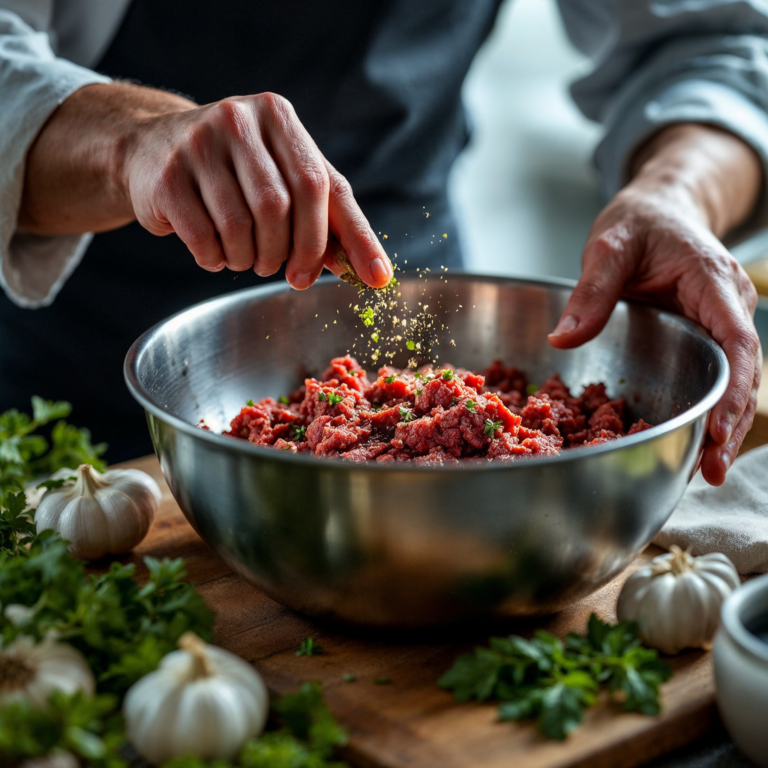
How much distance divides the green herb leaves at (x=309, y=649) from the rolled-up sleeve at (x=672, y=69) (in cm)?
185

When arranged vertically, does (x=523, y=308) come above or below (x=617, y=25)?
below

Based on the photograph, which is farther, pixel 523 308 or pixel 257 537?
Answer: pixel 523 308

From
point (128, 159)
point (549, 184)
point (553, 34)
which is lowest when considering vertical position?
point (549, 184)

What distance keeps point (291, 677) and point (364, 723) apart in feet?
0.57

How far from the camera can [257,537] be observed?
55.1 inches

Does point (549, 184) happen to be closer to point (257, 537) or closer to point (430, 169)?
point (430, 169)

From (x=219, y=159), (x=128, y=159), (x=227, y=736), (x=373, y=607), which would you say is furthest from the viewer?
(x=128, y=159)

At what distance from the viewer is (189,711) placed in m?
1.12

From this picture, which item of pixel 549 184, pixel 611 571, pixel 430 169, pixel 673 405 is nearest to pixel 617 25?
pixel 430 169

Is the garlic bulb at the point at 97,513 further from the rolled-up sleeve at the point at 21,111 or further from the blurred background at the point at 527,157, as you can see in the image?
the blurred background at the point at 527,157

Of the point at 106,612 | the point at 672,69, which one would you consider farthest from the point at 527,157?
the point at 106,612

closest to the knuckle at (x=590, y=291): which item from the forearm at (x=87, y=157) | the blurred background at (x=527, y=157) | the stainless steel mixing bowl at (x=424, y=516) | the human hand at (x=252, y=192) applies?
the stainless steel mixing bowl at (x=424, y=516)

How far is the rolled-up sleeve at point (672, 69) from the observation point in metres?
2.54

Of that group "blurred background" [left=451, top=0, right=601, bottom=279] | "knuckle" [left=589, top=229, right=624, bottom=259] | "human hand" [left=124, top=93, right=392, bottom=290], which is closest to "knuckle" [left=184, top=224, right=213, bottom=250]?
"human hand" [left=124, top=93, right=392, bottom=290]
